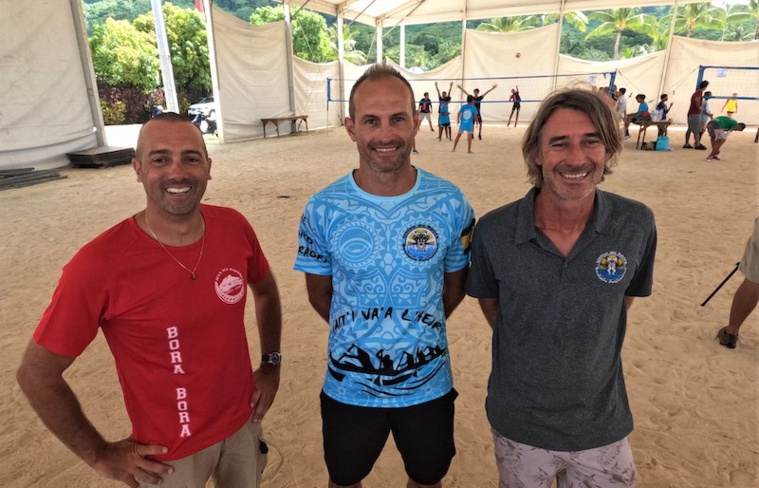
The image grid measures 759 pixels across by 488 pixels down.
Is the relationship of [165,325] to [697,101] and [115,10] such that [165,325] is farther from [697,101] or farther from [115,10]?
[115,10]

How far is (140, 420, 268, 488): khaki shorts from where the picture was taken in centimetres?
158

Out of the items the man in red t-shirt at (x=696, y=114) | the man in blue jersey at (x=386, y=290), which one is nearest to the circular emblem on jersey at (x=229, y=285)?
the man in blue jersey at (x=386, y=290)

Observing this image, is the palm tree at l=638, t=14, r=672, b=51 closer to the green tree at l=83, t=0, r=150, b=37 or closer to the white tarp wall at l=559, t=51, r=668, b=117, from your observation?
the white tarp wall at l=559, t=51, r=668, b=117

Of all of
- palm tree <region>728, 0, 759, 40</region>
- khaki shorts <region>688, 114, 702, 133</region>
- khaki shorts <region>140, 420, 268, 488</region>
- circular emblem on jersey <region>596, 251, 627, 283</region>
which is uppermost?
palm tree <region>728, 0, 759, 40</region>

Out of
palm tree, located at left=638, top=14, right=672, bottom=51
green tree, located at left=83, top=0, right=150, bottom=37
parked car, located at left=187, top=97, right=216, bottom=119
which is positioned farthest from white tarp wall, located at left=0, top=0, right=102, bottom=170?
green tree, located at left=83, top=0, right=150, bottom=37

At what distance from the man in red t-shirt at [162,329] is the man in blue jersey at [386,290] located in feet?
1.20

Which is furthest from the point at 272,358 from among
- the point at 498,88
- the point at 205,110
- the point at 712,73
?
the point at 712,73

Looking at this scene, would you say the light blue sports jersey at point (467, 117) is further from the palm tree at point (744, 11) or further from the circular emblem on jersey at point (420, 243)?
the palm tree at point (744, 11)

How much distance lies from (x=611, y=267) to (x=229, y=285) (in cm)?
132

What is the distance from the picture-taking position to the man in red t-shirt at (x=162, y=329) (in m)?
1.37

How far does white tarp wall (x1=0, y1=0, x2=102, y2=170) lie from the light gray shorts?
12.9 metres

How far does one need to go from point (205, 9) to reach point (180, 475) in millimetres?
17431

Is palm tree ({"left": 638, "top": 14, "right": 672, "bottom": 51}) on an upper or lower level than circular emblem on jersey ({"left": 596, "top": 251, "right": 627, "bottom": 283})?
upper

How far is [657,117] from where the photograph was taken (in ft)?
50.7
